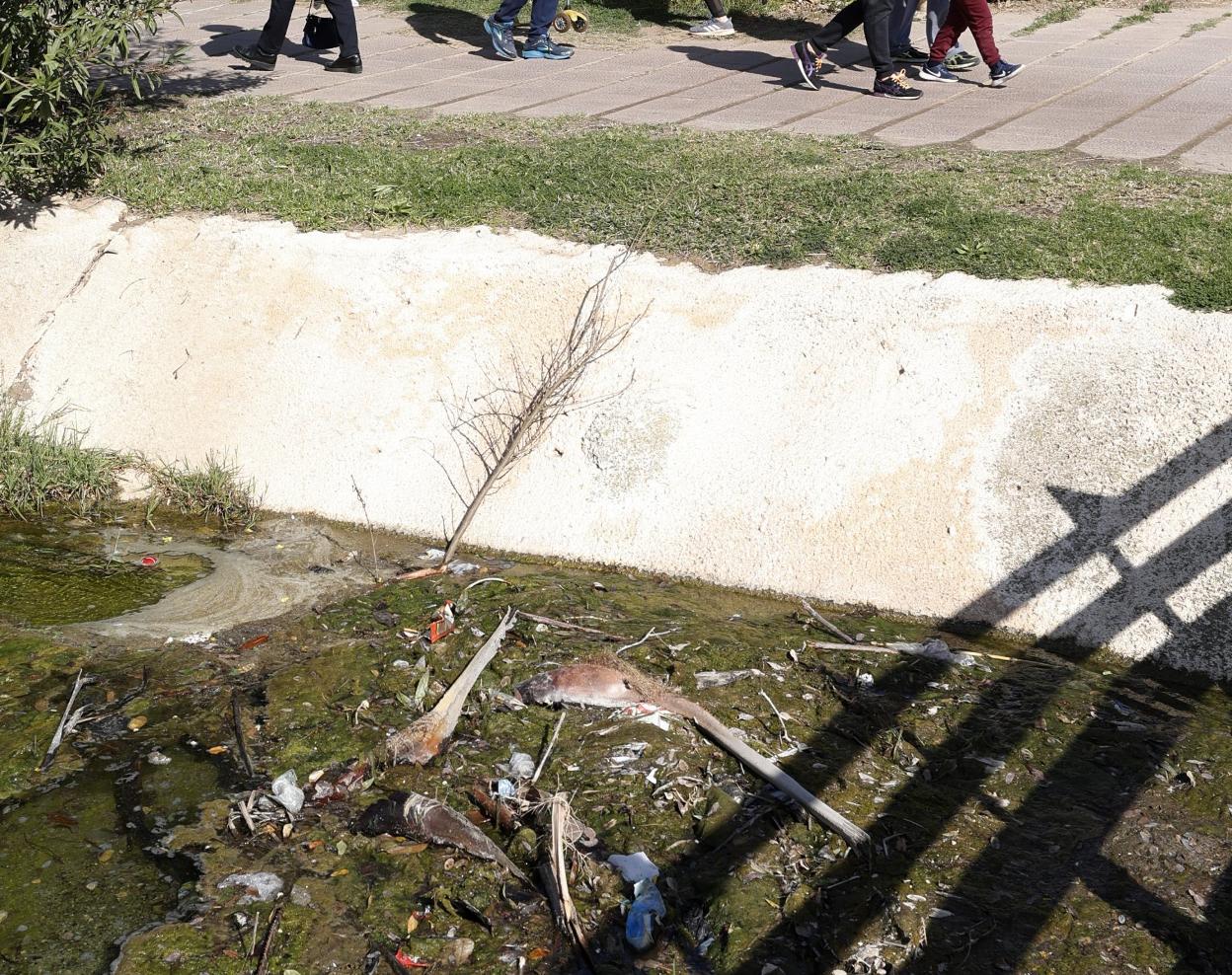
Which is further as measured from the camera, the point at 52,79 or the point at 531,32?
the point at 531,32

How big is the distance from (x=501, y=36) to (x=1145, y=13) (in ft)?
17.1

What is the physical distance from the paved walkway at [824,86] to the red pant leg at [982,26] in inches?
9.4

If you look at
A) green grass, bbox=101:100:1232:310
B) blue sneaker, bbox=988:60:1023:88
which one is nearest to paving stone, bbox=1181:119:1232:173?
green grass, bbox=101:100:1232:310

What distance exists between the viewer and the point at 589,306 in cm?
584

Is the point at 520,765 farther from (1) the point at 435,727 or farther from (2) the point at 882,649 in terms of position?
(2) the point at 882,649

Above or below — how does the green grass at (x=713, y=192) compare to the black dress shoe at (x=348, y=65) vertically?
below

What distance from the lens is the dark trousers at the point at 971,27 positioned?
8.05 m

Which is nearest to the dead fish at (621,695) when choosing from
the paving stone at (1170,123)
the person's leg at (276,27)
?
the paving stone at (1170,123)

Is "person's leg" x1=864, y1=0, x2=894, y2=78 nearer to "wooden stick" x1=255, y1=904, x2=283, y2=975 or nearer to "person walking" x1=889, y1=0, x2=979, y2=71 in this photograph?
"person walking" x1=889, y1=0, x2=979, y2=71

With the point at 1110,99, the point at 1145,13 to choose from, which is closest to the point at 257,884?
the point at 1110,99

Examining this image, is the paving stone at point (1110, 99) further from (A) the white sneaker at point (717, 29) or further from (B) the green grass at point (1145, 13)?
(A) the white sneaker at point (717, 29)

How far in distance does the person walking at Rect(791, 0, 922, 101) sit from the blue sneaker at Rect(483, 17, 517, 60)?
7.48 feet

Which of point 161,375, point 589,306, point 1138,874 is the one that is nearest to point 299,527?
point 161,375

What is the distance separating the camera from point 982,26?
8039 millimetres
